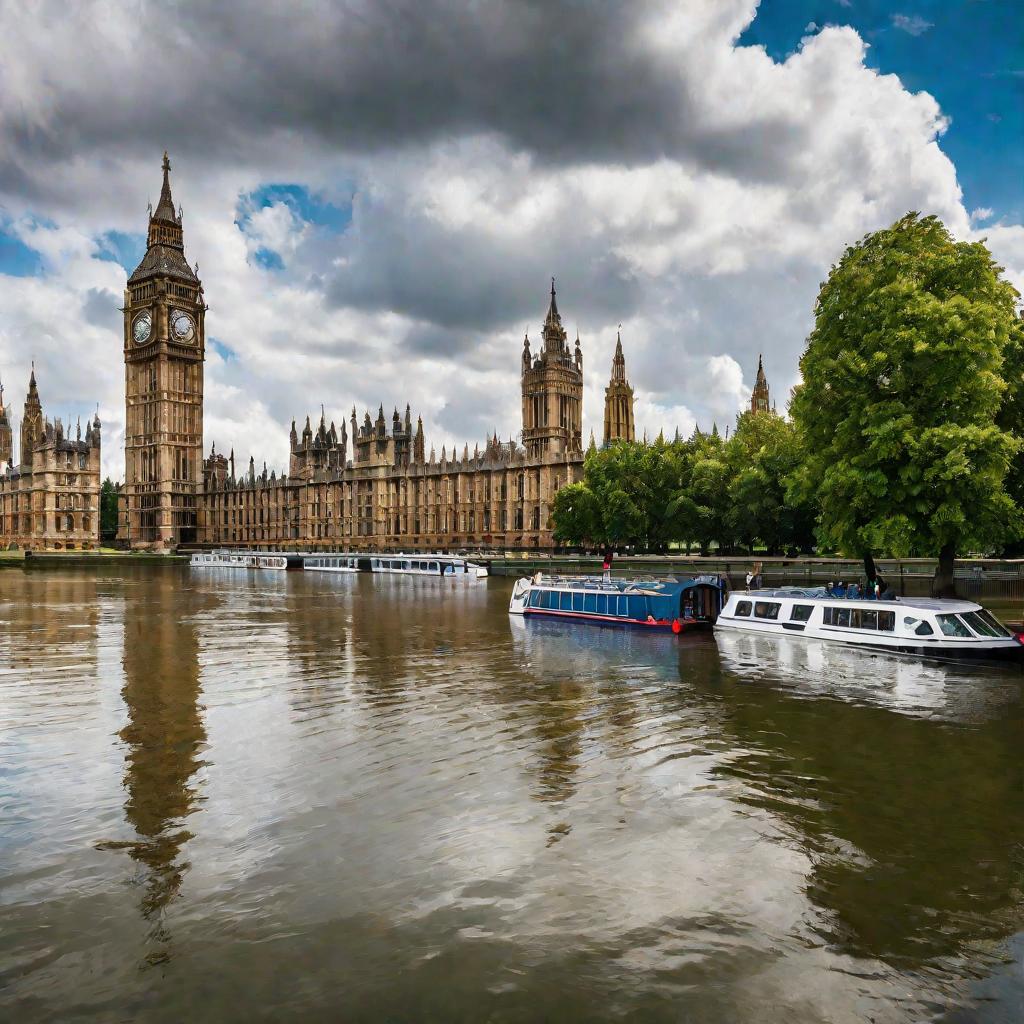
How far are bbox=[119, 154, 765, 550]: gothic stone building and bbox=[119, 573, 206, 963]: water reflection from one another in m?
76.1

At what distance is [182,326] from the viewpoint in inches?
5773

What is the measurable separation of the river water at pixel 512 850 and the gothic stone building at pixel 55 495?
140 m

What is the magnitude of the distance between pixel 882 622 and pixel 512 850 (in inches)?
740

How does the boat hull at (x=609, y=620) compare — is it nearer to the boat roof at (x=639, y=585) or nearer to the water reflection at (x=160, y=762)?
the boat roof at (x=639, y=585)

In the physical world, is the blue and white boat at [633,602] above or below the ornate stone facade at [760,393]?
below

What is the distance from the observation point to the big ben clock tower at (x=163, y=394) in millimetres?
144250

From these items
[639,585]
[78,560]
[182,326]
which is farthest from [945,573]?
[182,326]

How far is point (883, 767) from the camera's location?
45.0ft

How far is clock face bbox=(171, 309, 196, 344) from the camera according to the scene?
477 ft

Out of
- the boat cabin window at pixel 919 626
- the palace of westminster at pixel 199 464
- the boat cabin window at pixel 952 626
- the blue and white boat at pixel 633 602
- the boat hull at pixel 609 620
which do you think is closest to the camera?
the boat cabin window at pixel 952 626

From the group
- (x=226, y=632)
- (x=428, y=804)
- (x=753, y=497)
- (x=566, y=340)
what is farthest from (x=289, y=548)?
(x=428, y=804)

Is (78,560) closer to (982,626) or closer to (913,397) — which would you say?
(913,397)

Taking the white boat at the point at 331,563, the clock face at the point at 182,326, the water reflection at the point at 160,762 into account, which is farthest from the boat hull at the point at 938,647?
the clock face at the point at 182,326

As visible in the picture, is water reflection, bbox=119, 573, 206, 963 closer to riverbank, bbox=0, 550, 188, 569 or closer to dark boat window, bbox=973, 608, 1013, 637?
dark boat window, bbox=973, 608, 1013, 637
